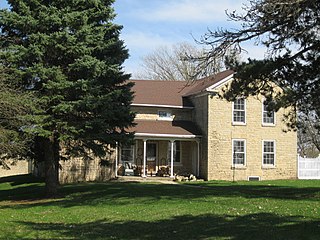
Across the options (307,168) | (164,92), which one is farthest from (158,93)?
(307,168)

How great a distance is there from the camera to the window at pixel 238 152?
111 ft

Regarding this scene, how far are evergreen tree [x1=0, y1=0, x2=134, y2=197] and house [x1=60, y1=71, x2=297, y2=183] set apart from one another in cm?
972

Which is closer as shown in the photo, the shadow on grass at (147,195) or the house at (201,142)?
the shadow on grass at (147,195)

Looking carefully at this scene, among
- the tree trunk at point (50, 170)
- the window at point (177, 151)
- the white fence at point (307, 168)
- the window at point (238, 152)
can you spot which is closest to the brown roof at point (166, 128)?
the window at point (177, 151)

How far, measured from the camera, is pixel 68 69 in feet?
71.4

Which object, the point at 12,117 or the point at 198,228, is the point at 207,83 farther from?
the point at 198,228

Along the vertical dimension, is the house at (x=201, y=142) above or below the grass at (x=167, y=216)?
above

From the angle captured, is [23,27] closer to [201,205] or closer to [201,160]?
[201,205]

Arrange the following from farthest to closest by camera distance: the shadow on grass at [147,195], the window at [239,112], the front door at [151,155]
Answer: the front door at [151,155], the window at [239,112], the shadow on grass at [147,195]

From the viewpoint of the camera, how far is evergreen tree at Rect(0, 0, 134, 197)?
2112 centimetres

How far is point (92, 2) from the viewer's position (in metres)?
22.5

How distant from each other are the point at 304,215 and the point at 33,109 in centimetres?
1179

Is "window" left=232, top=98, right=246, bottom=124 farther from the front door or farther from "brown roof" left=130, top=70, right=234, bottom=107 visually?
the front door

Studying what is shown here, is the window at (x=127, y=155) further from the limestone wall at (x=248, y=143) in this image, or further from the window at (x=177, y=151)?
the limestone wall at (x=248, y=143)
